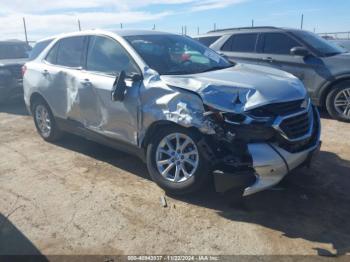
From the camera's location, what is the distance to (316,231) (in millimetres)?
3326

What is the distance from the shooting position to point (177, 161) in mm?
3922

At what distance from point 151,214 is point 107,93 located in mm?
1604

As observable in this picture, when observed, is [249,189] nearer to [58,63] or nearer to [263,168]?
[263,168]

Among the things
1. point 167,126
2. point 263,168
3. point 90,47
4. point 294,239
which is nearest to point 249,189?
point 263,168

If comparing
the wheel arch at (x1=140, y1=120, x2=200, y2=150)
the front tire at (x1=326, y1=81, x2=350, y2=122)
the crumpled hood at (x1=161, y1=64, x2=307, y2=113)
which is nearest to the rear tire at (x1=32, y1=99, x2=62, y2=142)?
the wheel arch at (x1=140, y1=120, x2=200, y2=150)

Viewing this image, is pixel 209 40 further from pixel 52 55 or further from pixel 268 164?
pixel 268 164

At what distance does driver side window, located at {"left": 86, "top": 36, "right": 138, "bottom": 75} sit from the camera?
4.38m

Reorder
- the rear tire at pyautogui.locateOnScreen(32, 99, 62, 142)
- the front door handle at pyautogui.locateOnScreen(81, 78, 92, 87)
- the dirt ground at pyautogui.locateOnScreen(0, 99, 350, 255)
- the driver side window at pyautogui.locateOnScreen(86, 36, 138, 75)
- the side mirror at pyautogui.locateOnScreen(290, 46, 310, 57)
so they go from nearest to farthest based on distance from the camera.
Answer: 1. the dirt ground at pyautogui.locateOnScreen(0, 99, 350, 255)
2. the driver side window at pyautogui.locateOnScreen(86, 36, 138, 75)
3. the front door handle at pyautogui.locateOnScreen(81, 78, 92, 87)
4. the rear tire at pyautogui.locateOnScreen(32, 99, 62, 142)
5. the side mirror at pyautogui.locateOnScreen(290, 46, 310, 57)

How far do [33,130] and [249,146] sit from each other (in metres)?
4.96

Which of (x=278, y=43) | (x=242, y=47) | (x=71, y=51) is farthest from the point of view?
(x=242, y=47)

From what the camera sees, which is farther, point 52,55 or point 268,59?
point 268,59

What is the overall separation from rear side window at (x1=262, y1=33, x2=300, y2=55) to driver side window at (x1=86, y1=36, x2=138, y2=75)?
415 centimetres

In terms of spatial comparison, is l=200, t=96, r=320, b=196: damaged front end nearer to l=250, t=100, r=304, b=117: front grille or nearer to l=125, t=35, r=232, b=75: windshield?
l=250, t=100, r=304, b=117: front grille

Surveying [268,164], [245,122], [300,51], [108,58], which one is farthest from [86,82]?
[300,51]
